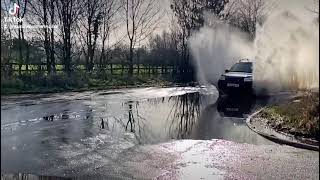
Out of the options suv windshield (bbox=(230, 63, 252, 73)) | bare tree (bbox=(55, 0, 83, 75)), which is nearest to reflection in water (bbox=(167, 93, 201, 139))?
suv windshield (bbox=(230, 63, 252, 73))

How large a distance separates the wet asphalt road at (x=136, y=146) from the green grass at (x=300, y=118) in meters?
0.76

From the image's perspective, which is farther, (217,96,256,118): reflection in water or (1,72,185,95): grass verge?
(1,72,185,95): grass verge

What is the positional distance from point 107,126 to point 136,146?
272cm

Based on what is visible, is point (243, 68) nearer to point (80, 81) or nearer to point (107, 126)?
point (80, 81)

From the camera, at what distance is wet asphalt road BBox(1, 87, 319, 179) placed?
6.68 m

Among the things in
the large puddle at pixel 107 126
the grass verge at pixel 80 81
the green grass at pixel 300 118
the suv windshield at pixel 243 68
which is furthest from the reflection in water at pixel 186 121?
the grass verge at pixel 80 81

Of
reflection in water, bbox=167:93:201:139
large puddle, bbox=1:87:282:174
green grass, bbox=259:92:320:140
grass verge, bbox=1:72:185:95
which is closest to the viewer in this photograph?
large puddle, bbox=1:87:282:174

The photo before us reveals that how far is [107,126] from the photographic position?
11.5 meters

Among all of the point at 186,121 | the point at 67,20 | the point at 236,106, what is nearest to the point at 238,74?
the point at 236,106

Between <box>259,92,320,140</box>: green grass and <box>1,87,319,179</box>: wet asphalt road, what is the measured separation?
76 cm

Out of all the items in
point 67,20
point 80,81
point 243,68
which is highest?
point 67,20

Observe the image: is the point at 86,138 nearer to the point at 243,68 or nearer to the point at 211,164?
the point at 211,164

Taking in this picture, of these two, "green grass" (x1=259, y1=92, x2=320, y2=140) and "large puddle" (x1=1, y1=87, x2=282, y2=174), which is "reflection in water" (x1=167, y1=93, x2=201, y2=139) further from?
"green grass" (x1=259, y1=92, x2=320, y2=140)

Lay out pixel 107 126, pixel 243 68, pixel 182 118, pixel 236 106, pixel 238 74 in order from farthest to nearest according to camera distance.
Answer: pixel 243 68 → pixel 238 74 → pixel 236 106 → pixel 182 118 → pixel 107 126
